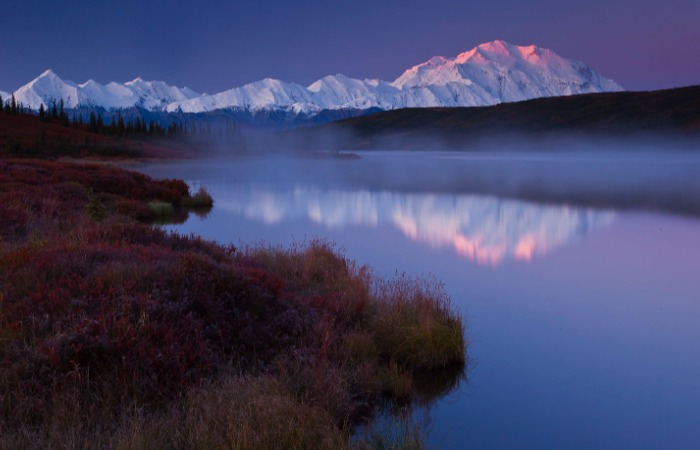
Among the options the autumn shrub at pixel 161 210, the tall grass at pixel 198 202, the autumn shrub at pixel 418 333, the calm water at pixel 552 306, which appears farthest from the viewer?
the tall grass at pixel 198 202

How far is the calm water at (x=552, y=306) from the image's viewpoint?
8.08 m

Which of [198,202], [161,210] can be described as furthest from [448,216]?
[161,210]

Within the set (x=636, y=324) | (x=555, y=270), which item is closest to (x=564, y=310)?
(x=636, y=324)

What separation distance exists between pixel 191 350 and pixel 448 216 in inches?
1007

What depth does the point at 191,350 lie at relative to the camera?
741 centimetres

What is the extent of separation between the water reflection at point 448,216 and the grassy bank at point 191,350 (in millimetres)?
9793

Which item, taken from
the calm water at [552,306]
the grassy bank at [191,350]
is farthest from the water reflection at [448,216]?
the grassy bank at [191,350]

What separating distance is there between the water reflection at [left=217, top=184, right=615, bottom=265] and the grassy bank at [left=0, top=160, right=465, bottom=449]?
979 cm

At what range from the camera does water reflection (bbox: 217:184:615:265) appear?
900 inches

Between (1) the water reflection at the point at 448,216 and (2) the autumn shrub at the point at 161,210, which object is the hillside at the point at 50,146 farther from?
(2) the autumn shrub at the point at 161,210

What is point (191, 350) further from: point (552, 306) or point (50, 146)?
point (50, 146)

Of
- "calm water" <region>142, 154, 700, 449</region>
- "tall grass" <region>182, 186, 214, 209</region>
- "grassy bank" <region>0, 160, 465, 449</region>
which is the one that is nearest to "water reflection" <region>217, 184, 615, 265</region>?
"calm water" <region>142, 154, 700, 449</region>

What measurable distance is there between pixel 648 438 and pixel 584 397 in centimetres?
123

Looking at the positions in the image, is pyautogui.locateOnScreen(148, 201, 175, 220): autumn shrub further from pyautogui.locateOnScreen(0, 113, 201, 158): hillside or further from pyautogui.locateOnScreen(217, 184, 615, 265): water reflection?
pyautogui.locateOnScreen(0, 113, 201, 158): hillside
